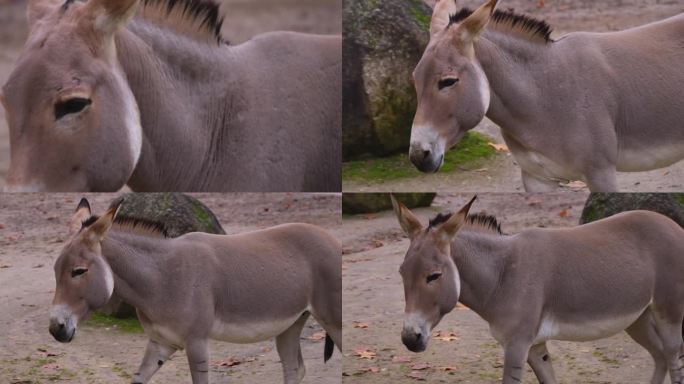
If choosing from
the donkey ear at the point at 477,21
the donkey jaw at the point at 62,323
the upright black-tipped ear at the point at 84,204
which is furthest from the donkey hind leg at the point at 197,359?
the donkey ear at the point at 477,21

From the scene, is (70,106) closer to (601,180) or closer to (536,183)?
(536,183)

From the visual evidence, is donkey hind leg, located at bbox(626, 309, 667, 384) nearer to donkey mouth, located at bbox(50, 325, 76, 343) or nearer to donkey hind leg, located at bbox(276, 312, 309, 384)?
donkey hind leg, located at bbox(276, 312, 309, 384)

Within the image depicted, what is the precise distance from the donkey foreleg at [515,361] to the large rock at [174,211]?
2.12 metres

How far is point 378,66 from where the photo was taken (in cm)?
522

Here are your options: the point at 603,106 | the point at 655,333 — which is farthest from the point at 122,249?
the point at 655,333

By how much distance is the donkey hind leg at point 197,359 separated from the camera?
4.85m

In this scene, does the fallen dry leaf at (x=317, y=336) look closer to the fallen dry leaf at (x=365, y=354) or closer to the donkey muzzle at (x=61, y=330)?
the fallen dry leaf at (x=365, y=354)

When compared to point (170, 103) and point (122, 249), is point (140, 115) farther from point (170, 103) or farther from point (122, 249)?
point (122, 249)

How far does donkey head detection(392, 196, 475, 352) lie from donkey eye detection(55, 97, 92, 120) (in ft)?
6.28

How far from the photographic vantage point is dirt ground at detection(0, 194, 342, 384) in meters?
5.93

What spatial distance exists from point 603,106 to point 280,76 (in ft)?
5.65

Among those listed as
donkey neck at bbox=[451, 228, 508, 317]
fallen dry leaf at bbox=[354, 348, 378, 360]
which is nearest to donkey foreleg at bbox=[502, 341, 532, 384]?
donkey neck at bbox=[451, 228, 508, 317]

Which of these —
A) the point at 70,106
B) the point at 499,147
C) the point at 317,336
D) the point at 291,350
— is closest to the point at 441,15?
the point at 499,147

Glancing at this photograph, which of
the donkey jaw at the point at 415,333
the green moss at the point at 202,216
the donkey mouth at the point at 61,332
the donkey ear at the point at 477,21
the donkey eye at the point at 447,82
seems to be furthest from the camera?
the green moss at the point at 202,216
